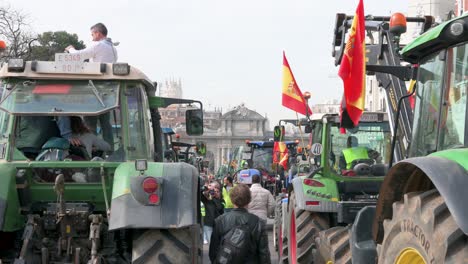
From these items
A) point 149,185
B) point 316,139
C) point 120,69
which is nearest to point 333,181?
point 316,139

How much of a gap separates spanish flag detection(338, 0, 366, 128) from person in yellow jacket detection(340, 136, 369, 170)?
2958 millimetres

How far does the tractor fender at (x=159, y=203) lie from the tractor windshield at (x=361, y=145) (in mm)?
4094

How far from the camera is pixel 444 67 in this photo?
494cm

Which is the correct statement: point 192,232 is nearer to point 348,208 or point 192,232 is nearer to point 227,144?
point 348,208

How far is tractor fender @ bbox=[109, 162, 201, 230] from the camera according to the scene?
6328 mm

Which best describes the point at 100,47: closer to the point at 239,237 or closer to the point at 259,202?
the point at 239,237

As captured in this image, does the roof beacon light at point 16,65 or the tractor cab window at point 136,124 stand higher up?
the roof beacon light at point 16,65

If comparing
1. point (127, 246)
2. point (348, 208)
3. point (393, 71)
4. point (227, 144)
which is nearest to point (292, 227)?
point (348, 208)

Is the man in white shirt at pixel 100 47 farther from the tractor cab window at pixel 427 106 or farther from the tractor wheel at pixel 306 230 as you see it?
the tractor cab window at pixel 427 106

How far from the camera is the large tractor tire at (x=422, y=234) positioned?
12.1ft

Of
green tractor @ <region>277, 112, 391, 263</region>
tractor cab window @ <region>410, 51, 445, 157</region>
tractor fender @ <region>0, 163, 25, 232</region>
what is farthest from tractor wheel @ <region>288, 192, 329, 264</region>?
tractor cab window @ <region>410, 51, 445, 157</region>

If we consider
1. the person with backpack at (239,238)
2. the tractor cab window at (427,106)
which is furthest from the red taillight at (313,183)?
the tractor cab window at (427,106)

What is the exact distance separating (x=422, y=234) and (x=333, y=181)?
18.6ft

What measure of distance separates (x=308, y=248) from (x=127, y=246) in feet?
9.96
